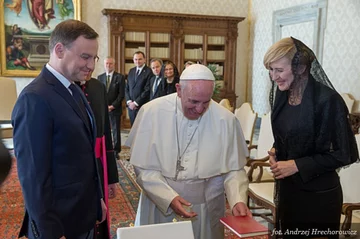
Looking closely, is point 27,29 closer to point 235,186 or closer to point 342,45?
point 342,45

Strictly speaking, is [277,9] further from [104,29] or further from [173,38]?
[104,29]

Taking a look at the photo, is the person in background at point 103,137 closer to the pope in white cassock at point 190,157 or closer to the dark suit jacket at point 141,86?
the pope in white cassock at point 190,157

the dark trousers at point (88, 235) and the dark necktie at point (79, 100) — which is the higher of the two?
the dark necktie at point (79, 100)

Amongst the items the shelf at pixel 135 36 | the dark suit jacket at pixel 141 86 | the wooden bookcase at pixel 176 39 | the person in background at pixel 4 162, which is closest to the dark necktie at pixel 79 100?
the person in background at pixel 4 162

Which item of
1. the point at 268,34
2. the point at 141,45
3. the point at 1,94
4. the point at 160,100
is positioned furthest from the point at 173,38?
the point at 160,100

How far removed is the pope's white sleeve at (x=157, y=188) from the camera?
1957 mm

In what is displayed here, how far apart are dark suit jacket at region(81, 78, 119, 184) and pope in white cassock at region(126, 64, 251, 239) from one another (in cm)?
33

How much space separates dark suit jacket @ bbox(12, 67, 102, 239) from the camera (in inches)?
56.7

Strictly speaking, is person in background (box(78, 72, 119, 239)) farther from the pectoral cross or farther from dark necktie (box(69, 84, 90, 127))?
dark necktie (box(69, 84, 90, 127))

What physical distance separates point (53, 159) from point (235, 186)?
0.99 metres

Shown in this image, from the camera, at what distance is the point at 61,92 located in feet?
5.11

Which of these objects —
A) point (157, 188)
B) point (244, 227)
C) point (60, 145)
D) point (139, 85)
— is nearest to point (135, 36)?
point (139, 85)

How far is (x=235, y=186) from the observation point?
6.83 feet

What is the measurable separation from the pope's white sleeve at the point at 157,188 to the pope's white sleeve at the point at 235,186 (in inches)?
11.3
